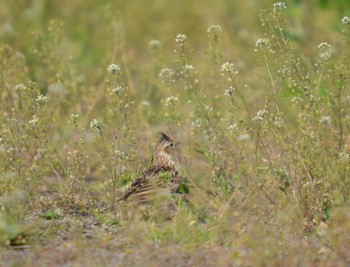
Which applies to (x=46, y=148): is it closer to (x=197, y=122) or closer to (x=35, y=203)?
(x=35, y=203)

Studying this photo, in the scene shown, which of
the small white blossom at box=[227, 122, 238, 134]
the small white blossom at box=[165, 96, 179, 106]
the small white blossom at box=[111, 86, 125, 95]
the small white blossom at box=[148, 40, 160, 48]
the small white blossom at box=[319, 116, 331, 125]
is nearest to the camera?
the small white blossom at box=[319, 116, 331, 125]

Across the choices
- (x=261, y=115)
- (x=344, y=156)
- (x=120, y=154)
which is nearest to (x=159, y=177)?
(x=120, y=154)

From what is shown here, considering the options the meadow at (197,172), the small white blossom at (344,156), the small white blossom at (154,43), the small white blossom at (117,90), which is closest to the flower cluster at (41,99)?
the meadow at (197,172)

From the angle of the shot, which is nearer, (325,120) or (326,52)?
(325,120)

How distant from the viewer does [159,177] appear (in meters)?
7.97

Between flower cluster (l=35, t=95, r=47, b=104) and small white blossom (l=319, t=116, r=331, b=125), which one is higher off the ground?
flower cluster (l=35, t=95, r=47, b=104)

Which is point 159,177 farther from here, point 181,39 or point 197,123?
point 181,39

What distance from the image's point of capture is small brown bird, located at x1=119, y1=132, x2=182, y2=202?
7.76 m

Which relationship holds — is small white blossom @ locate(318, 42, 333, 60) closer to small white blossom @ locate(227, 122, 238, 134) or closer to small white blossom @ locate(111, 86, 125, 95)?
small white blossom @ locate(227, 122, 238, 134)

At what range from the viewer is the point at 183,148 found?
8945 millimetres

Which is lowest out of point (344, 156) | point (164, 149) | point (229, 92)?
point (344, 156)

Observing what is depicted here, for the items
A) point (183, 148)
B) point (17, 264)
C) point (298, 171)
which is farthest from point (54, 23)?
point (17, 264)

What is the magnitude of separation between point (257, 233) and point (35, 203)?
2.26m

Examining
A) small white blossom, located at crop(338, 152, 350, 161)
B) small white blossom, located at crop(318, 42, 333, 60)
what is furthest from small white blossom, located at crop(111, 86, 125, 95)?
small white blossom, located at crop(338, 152, 350, 161)
